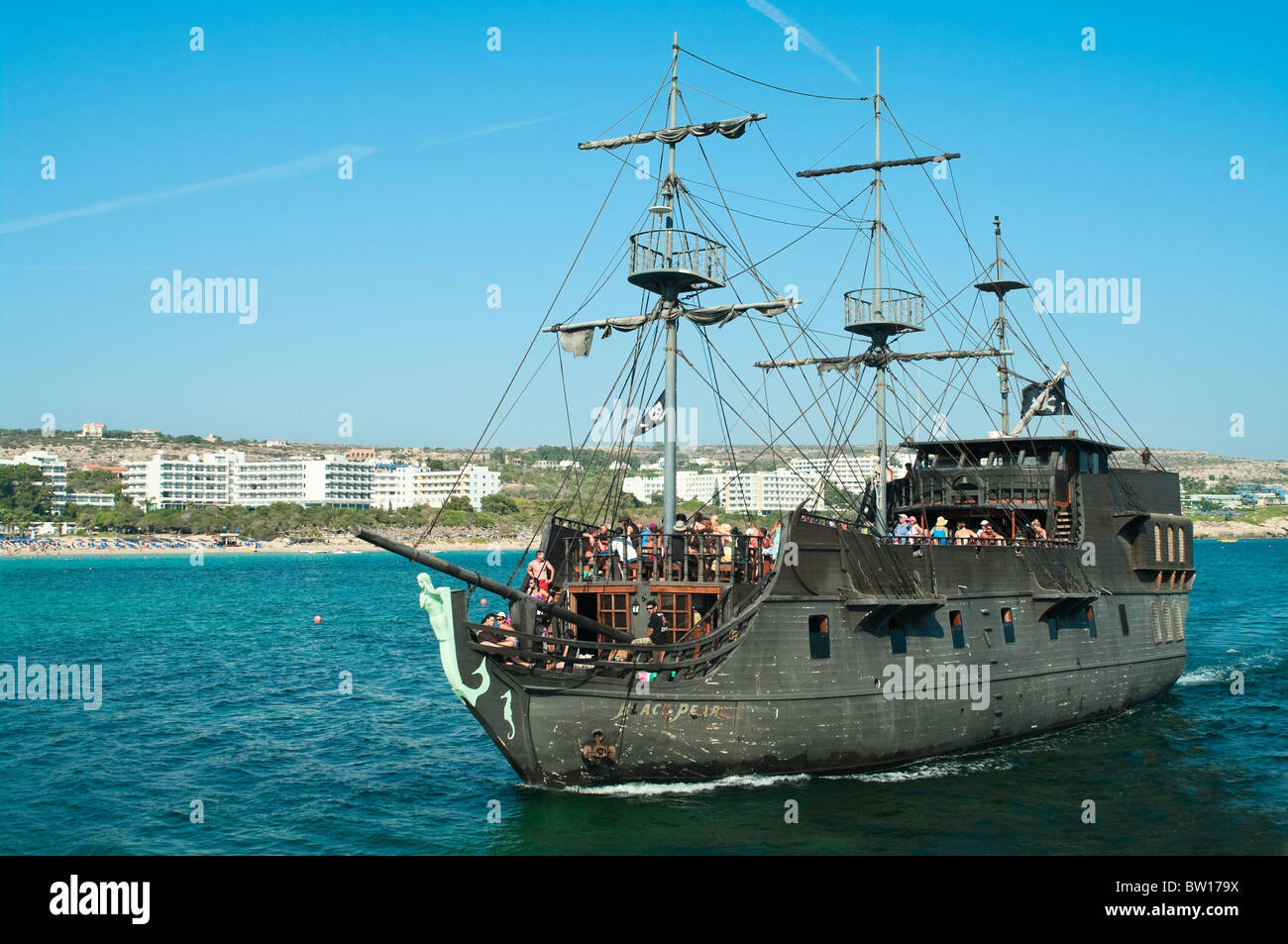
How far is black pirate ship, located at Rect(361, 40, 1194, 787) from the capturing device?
1734cm

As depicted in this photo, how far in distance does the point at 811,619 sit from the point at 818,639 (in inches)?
14.4

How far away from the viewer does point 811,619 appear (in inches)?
743

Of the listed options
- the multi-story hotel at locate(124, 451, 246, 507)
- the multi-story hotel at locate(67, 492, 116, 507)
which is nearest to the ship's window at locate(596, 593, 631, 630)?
the multi-story hotel at locate(67, 492, 116, 507)

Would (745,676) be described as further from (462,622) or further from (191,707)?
(191,707)

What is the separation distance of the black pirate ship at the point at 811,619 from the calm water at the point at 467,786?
2.76 ft

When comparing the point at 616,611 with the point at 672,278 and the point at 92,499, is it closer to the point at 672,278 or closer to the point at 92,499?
the point at 672,278

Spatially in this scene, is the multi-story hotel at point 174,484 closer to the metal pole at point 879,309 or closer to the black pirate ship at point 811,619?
the metal pole at point 879,309

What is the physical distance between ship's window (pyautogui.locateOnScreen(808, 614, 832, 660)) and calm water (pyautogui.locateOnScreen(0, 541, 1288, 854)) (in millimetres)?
2209

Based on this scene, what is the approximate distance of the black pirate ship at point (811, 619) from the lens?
1734 cm

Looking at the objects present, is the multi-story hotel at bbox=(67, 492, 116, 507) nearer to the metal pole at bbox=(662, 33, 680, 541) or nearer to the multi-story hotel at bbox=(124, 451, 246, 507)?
the multi-story hotel at bbox=(124, 451, 246, 507)

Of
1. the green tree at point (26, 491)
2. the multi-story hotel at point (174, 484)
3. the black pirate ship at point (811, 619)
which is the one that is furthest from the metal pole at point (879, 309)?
the multi-story hotel at point (174, 484)

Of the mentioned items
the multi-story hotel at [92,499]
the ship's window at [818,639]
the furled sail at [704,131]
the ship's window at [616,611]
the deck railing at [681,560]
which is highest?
the furled sail at [704,131]

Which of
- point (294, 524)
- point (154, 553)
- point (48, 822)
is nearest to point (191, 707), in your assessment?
point (48, 822)
